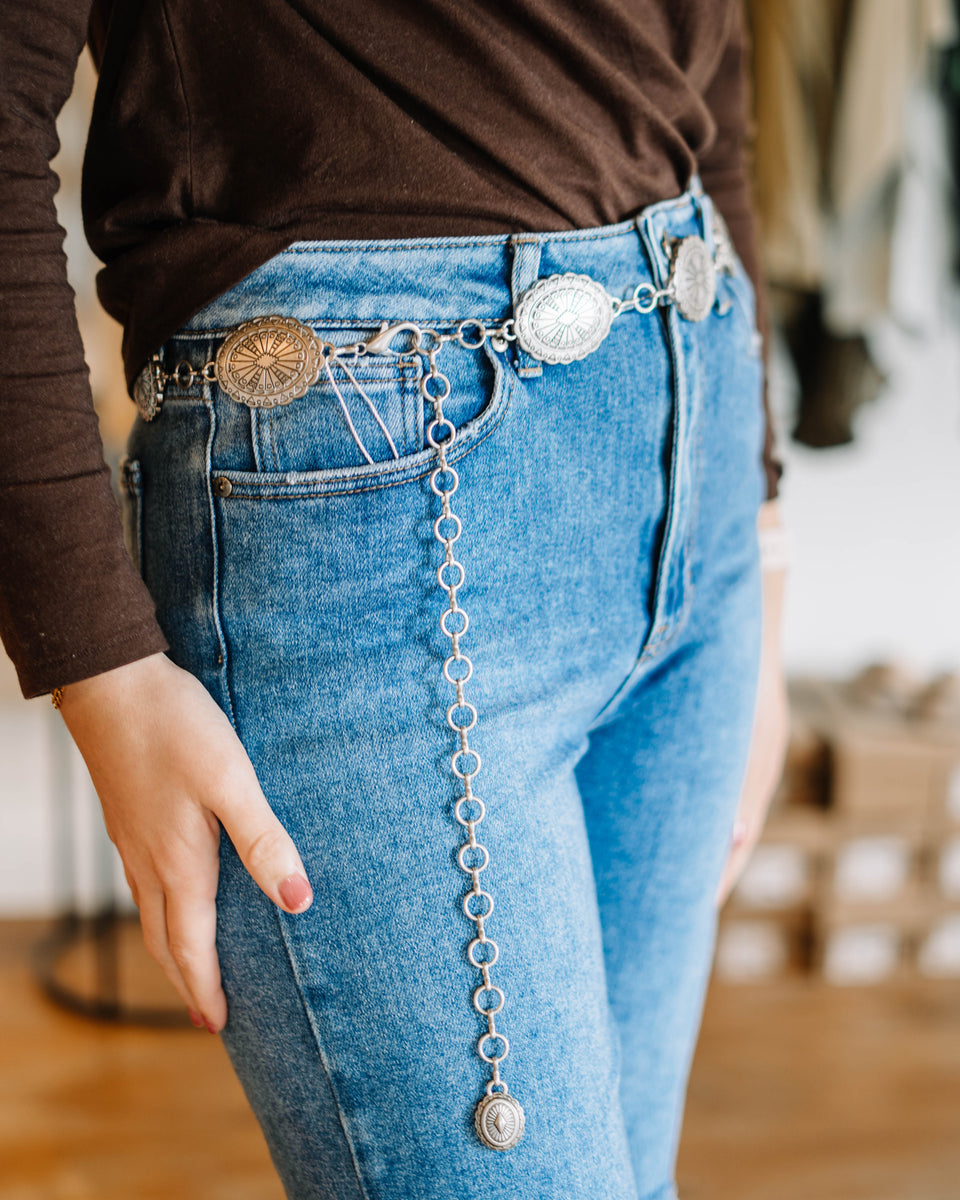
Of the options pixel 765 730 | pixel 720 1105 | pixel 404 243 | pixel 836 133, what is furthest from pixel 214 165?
pixel 720 1105

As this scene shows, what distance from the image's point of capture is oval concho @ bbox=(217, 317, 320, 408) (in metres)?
0.54

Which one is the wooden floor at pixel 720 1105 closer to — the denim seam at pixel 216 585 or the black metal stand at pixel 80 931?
the black metal stand at pixel 80 931

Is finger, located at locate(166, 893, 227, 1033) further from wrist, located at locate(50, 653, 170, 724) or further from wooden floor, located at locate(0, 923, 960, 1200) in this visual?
wooden floor, located at locate(0, 923, 960, 1200)

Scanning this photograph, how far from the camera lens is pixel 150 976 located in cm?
235

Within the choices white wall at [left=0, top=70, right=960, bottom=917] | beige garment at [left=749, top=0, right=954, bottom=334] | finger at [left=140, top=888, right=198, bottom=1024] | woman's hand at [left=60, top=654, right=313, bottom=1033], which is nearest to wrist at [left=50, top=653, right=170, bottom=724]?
woman's hand at [left=60, top=654, right=313, bottom=1033]

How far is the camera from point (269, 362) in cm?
54

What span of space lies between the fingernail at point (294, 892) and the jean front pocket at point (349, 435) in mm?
189

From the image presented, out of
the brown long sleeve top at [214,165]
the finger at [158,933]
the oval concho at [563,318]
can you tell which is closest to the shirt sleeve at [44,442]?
the brown long sleeve top at [214,165]

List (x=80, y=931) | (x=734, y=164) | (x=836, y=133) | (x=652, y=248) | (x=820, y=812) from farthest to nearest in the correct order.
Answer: (x=80, y=931), (x=820, y=812), (x=836, y=133), (x=734, y=164), (x=652, y=248)

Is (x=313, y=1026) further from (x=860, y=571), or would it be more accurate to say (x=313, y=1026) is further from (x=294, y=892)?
(x=860, y=571)

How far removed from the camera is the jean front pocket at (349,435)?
0.53 metres

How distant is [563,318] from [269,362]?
0.52 feet

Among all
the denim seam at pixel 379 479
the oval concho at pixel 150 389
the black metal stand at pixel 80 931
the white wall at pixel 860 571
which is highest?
the oval concho at pixel 150 389

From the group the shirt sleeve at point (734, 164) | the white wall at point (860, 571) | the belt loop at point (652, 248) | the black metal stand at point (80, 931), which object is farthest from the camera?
the white wall at point (860, 571)
